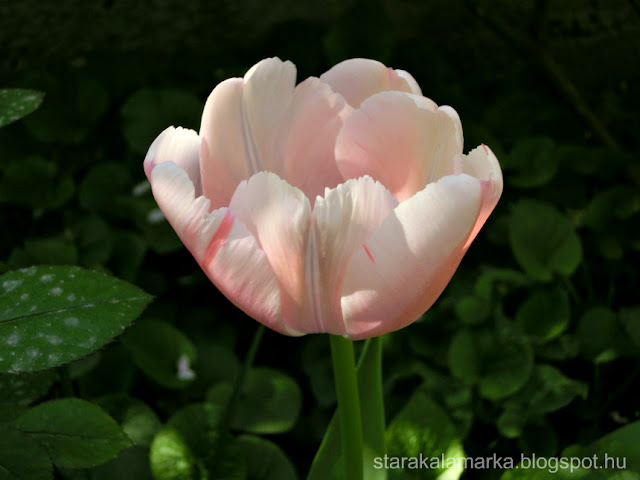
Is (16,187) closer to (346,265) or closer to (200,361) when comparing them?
(200,361)

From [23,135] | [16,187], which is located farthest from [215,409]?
[23,135]

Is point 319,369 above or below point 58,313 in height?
below

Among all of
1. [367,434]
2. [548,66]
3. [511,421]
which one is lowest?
[511,421]

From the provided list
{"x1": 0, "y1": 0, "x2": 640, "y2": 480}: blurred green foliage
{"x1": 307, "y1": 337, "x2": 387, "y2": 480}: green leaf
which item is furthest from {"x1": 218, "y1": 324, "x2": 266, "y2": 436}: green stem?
{"x1": 307, "y1": 337, "x2": 387, "y2": 480}: green leaf

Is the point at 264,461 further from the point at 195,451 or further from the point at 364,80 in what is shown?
the point at 364,80

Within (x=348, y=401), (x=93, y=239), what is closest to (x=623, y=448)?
(x=348, y=401)
